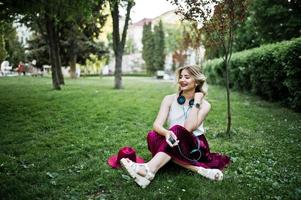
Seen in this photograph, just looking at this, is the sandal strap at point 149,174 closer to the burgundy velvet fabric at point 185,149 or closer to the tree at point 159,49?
the burgundy velvet fabric at point 185,149

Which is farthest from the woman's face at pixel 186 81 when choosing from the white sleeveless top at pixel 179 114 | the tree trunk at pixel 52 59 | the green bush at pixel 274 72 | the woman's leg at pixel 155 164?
the tree trunk at pixel 52 59

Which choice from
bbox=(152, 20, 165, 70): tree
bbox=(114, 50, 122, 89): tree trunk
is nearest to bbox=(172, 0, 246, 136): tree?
bbox=(114, 50, 122, 89): tree trunk

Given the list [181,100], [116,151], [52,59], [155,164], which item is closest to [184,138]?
[155,164]

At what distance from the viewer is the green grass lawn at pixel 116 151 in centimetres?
464

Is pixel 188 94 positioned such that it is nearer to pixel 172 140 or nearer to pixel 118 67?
pixel 172 140

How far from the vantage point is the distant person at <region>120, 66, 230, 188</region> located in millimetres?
4969

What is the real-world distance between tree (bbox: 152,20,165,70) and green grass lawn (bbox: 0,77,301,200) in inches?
2251

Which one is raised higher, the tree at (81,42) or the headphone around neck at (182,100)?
the tree at (81,42)

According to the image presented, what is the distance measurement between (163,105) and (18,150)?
10.1 ft

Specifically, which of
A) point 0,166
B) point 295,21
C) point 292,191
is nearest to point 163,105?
point 292,191

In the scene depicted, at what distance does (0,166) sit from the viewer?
18.4 feet

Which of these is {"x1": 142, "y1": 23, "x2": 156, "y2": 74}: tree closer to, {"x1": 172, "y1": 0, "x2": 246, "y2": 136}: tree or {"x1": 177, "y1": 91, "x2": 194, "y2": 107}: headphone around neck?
{"x1": 172, "y1": 0, "x2": 246, "y2": 136}: tree

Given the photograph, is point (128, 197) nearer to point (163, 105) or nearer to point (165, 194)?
point (165, 194)

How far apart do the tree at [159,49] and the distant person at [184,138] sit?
63394 mm
